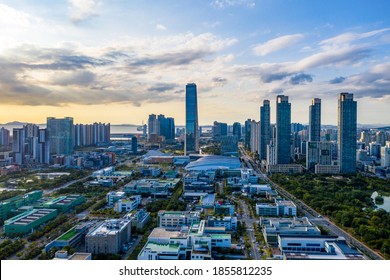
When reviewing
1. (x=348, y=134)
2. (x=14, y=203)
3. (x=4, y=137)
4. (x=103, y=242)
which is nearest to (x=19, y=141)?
(x=4, y=137)

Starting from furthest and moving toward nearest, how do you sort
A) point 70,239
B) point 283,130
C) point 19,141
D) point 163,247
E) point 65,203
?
point 283,130, point 19,141, point 65,203, point 70,239, point 163,247

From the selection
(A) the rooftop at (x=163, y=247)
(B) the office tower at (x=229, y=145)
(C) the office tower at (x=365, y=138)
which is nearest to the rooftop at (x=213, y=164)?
(B) the office tower at (x=229, y=145)

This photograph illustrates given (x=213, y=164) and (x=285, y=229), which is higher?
(x=213, y=164)

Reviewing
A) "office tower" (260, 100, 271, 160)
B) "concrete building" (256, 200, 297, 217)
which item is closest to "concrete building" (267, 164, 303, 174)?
"office tower" (260, 100, 271, 160)

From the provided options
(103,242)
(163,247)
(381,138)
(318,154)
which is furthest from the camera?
(381,138)

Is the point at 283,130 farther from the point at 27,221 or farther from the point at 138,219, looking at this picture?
the point at 27,221

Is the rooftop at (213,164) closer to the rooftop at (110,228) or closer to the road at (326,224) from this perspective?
the road at (326,224)

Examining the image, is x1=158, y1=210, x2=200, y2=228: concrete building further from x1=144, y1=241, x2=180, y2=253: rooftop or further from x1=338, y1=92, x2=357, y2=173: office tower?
x1=338, y1=92, x2=357, y2=173: office tower
